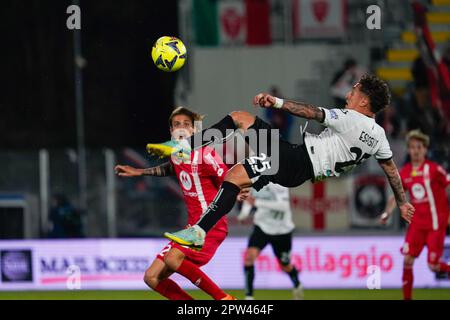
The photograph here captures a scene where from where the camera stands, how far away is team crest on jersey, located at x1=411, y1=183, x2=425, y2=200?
1209 cm

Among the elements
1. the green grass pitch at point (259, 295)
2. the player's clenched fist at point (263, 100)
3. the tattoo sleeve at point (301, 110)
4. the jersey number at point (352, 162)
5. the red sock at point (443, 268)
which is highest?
the player's clenched fist at point (263, 100)

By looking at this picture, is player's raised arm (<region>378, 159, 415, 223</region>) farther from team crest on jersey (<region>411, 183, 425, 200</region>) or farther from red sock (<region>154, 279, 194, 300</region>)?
team crest on jersey (<region>411, 183, 425, 200</region>)

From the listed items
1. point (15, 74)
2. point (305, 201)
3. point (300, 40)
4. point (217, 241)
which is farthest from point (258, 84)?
point (217, 241)

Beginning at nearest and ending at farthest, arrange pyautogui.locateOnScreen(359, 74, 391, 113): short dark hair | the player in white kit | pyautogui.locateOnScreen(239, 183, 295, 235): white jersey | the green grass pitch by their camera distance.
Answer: the player in white kit → pyautogui.locateOnScreen(359, 74, 391, 113): short dark hair → pyautogui.locateOnScreen(239, 183, 295, 235): white jersey → the green grass pitch

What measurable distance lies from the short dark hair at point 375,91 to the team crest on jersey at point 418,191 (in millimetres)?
3969

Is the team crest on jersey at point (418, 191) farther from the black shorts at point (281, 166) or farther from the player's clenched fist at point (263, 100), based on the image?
the player's clenched fist at point (263, 100)

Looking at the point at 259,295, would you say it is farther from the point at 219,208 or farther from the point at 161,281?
the point at 219,208

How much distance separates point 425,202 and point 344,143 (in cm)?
422

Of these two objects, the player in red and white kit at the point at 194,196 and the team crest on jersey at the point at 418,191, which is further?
the team crest on jersey at the point at 418,191

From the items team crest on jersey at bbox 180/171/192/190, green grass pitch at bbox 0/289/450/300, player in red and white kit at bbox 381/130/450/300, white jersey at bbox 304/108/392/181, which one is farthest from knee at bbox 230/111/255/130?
green grass pitch at bbox 0/289/450/300

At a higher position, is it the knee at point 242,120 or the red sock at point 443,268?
the knee at point 242,120

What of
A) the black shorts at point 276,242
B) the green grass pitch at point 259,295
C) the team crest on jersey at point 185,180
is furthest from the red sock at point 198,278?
the green grass pitch at point 259,295

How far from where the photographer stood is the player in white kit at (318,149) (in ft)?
26.2

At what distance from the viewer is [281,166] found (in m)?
8.16
